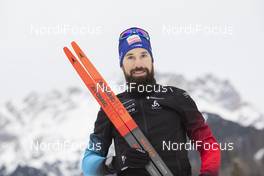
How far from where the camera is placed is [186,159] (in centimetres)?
456

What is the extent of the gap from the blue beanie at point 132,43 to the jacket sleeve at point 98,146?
19.2 inches

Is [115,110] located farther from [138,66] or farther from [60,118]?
[60,118]

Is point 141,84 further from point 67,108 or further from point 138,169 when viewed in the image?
point 67,108

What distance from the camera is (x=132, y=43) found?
4.86 m

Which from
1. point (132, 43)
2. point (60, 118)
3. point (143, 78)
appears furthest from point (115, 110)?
point (60, 118)

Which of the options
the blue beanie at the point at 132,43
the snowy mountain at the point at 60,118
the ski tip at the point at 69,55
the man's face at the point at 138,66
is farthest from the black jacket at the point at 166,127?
the snowy mountain at the point at 60,118

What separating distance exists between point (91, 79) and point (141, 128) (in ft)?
1.88

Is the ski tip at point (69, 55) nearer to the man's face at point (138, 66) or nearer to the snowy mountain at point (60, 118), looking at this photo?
the man's face at point (138, 66)

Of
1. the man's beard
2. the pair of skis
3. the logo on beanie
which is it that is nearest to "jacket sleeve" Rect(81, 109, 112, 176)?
the pair of skis

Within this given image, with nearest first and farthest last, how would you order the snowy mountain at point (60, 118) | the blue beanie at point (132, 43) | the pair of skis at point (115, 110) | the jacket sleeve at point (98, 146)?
the pair of skis at point (115, 110) → the jacket sleeve at point (98, 146) → the blue beanie at point (132, 43) → the snowy mountain at point (60, 118)

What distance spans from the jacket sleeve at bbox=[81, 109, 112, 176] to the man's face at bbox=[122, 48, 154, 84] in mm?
357

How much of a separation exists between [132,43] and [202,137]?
2.95 ft

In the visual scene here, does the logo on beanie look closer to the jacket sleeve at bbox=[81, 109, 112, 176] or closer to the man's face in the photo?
the man's face

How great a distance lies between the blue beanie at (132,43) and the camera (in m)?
4.85
